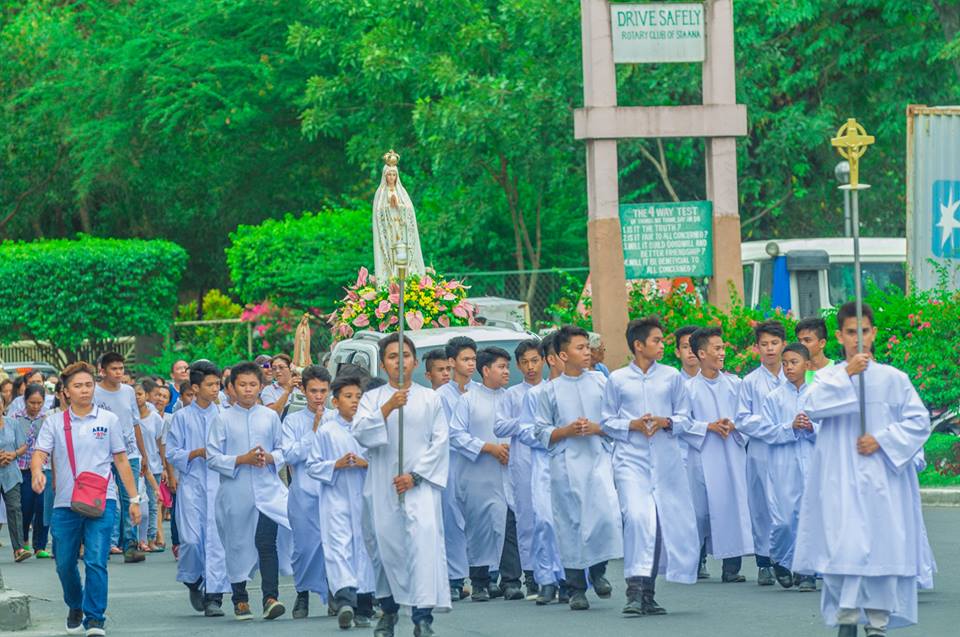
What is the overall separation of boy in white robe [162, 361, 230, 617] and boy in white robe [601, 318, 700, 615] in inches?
105

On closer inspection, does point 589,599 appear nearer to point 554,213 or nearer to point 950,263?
point 950,263

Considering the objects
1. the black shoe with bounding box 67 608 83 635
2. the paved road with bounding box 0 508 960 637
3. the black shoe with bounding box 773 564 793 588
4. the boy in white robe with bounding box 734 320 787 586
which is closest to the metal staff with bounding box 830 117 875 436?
the paved road with bounding box 0 508 960 637

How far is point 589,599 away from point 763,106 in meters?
16.8

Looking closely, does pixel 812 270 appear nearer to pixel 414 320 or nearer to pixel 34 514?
pixel 414 320

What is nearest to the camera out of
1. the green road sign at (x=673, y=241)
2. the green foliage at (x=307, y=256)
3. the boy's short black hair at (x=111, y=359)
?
the boy's short black hair at (x=111, y=359)

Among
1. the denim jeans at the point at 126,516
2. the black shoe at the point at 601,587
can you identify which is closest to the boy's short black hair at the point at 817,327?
the black shoe at the point at 601,587

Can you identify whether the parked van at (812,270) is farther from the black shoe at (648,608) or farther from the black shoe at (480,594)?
the black shoe at (648,608)

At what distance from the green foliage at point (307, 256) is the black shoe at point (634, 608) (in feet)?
55.9

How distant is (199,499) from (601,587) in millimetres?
2718

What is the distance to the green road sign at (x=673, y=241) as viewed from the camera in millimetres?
19594

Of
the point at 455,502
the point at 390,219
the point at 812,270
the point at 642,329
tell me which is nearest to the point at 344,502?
the point at 455,502

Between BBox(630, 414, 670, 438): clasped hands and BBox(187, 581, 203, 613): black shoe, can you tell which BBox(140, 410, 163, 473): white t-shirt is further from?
BBox(630, 414, 670, 438): clasped hands

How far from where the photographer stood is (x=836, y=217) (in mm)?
31828

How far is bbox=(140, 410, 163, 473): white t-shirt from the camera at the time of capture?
16.8m
